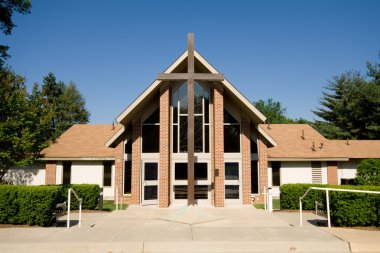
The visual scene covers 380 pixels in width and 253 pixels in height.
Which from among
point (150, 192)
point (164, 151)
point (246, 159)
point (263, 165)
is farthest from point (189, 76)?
point (263, 165)

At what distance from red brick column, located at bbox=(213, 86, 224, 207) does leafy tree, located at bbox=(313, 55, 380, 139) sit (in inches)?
1151

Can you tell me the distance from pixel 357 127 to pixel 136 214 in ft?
125

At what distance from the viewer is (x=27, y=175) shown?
929 inches

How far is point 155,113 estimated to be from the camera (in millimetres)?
17375

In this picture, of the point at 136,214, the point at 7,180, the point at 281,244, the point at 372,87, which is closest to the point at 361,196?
the point at 281,244

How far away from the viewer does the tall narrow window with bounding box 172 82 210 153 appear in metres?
17.0

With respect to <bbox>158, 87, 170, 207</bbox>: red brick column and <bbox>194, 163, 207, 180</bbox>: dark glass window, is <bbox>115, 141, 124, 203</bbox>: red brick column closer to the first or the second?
<bbox>158, 87, 170, 207</bbox>: red brick column

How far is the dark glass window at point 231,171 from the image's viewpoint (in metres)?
16.7

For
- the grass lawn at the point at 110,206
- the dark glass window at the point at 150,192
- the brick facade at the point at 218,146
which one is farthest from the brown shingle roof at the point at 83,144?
the brick facade at the point at 218,146

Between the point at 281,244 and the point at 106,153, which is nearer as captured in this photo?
the point at 281,244

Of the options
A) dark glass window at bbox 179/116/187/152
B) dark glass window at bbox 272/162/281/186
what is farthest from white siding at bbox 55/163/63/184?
dark glass window at bbox 272/162/281/186

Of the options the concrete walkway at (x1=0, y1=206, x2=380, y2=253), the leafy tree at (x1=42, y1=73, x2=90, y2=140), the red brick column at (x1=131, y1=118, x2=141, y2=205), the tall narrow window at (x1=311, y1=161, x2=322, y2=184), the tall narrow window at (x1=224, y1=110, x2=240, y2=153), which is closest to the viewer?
the concrete walkway at (x1=0, y1=206, x2=380, y2=253)

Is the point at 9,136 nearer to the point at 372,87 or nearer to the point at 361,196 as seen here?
the point at 361,196

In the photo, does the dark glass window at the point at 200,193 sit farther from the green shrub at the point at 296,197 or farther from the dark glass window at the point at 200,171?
the green shrub at the point at 296,197
